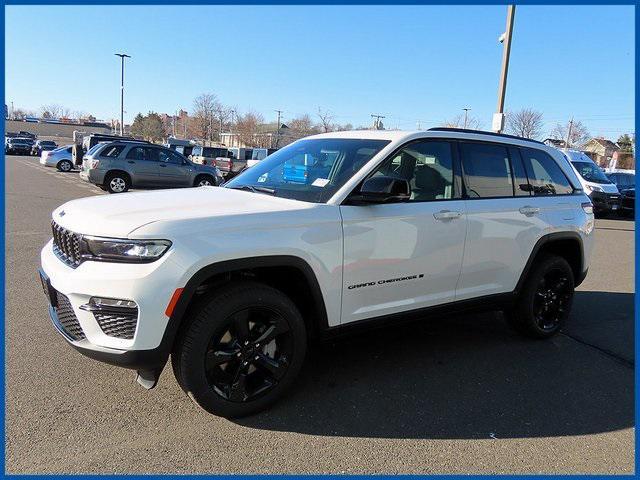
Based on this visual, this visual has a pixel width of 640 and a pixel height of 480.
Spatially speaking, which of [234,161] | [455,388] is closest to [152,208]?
[455,388]

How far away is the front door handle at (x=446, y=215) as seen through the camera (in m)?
3.71

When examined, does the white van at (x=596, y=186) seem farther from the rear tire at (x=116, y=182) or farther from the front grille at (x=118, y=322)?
the front grille at (x=118, y=322)

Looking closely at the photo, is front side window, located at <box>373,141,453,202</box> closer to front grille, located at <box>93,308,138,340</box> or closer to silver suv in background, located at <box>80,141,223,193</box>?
front grille, located at <box>93,308,138,340</box>

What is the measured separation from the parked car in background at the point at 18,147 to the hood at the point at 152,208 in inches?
2002

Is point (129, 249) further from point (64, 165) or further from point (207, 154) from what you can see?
point (207, 154)

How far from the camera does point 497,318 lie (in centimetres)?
Answer: 538

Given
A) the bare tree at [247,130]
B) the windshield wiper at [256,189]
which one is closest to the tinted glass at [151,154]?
the windshield wiper at [256,189]

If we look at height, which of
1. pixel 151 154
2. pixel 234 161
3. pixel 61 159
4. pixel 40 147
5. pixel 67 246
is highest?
pixel 151 154

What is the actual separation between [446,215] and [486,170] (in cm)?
75

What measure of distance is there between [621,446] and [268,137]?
85.6 metres

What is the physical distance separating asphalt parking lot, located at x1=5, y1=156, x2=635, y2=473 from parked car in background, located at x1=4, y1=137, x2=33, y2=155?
49.2m

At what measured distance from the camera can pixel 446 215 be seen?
375 cm

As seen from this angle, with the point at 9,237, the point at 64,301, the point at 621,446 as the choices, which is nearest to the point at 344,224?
the point at 64,301

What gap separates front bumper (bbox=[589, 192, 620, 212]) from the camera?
16.4 m
